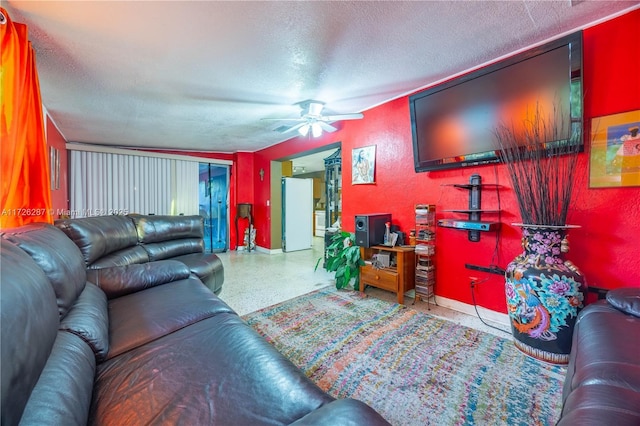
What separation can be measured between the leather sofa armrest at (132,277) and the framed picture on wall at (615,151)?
3.21m

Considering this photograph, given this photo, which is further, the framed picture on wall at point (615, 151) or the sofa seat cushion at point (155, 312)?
the framed picture on wall at point (615, 151)

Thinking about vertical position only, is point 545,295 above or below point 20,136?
below

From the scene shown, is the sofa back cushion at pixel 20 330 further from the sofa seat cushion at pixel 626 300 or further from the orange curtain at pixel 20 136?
the sofa seat cushion at pixel 626 300

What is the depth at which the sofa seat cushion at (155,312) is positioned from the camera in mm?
1191

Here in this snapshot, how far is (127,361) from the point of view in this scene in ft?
3.35

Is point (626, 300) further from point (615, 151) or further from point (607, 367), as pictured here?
point (615, 151)

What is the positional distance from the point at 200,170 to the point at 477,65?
220 inches

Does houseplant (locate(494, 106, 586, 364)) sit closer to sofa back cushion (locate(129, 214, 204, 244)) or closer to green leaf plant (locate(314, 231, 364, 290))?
green leaf plant (locate(314, 231, 364, 290))

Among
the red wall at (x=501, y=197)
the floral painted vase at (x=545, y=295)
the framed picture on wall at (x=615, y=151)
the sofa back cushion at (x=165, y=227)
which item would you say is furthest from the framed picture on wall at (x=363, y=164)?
the sofa back cushion at (x=165, y=227)

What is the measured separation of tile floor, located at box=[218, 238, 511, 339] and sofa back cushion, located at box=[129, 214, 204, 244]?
84cm

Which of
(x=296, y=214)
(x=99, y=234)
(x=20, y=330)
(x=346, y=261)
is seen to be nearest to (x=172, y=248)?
(x=99, y=234)

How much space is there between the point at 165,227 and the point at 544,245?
3.44 meters

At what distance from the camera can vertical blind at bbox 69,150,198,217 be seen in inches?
183

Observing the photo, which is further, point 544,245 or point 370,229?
point 370,229
